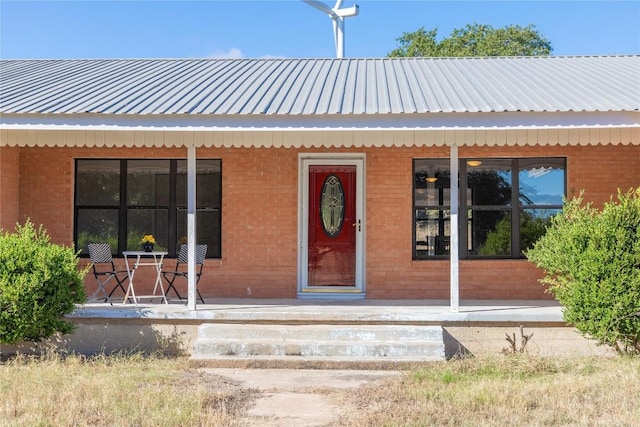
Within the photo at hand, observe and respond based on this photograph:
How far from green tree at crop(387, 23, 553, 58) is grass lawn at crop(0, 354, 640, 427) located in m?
24.5

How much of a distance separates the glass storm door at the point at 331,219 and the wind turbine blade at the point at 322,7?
752 centimetres

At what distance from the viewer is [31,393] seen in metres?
5.96

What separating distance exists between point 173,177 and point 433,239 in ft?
13.8

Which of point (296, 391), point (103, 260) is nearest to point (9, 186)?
point (103, 260)

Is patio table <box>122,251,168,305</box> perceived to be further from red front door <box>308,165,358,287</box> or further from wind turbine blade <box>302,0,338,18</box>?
wind turbine blade <box>302,0,338,18</box>

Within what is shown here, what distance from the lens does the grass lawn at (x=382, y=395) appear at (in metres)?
5.37

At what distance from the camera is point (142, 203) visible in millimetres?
10445

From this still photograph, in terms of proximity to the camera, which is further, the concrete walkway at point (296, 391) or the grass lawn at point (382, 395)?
the concrete walkway at point (296, 391)

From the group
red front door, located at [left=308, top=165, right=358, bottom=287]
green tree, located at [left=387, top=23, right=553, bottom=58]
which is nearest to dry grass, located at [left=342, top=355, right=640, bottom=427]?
red front door, located at [left=308, top=165, right=358, bottom=287]

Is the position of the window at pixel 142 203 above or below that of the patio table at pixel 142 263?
above

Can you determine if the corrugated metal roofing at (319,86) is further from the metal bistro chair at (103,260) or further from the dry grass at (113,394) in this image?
the dry grass at (113,394)

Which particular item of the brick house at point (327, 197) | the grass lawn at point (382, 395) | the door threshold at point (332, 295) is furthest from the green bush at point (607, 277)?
the door threshold at point (332, 295)

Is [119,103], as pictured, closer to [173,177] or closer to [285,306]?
[173,177]

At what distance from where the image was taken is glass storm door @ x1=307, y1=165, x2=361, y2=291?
10422 mm
